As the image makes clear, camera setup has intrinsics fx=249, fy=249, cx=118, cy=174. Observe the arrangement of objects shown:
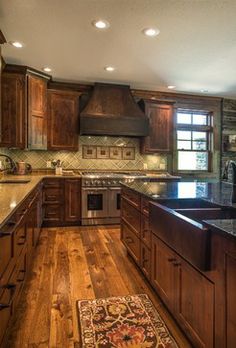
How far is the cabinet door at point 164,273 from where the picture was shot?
5.74 ft

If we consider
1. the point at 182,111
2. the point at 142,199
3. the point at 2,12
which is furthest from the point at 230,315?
the point at 182,111

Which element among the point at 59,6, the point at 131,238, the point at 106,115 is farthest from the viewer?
the point at 106,115

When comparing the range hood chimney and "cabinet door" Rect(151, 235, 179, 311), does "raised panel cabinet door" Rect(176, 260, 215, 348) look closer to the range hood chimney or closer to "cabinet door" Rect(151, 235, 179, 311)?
"cabinet door" Rect(151, 235, 179, 311)

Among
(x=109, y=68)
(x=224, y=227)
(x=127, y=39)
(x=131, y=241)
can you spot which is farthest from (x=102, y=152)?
(x=224, y=227)

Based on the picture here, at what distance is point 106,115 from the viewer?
479cm

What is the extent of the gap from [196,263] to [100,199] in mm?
3404

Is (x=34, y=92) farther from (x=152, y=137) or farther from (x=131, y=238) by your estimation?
(x=131, y=238)

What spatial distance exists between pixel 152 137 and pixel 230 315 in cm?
435

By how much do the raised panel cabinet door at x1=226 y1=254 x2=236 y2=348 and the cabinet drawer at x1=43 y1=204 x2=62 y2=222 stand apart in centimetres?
371

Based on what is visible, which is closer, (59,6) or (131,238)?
(59,6)

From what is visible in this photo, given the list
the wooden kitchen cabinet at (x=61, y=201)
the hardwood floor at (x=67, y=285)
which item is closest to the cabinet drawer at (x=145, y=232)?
the hardwood floor at (x=67, y=285)

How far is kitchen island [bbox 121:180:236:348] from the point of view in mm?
1161

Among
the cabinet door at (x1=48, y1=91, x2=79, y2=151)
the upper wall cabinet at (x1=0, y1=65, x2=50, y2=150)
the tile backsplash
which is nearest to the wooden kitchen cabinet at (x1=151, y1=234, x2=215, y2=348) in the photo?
the upper wall cabinet at (x1=0, y1=65, x2=50, y2=150)

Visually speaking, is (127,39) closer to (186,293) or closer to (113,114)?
(113,114)
